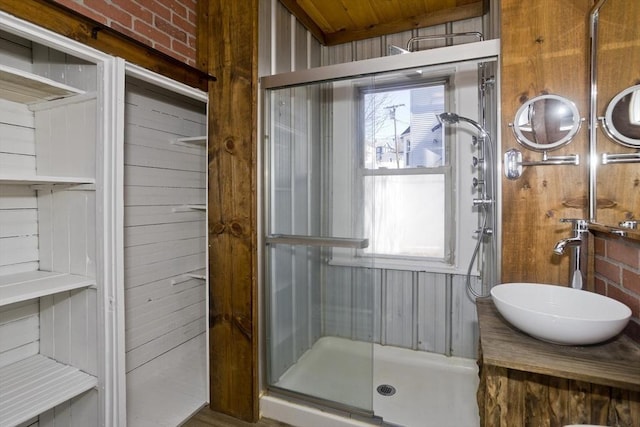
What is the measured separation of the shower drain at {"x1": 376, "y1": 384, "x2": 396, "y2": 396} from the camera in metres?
2.08

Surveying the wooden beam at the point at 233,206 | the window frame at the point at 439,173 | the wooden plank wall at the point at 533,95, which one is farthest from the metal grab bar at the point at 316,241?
the wooden plank wall at the point at 533,95

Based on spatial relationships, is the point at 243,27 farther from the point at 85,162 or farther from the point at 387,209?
the point at 387,209

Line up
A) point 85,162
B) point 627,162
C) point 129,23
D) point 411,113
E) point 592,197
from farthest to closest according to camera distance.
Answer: point 411,113
point 129,23
point 85,162
point 592,197
point 627,162

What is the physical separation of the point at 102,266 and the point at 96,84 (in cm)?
77

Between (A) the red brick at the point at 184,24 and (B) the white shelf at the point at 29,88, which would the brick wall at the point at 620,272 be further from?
(A) the red brick at the point at 184,24

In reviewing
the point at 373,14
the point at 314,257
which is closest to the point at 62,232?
the point at 314,257

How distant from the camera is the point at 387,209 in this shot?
2.53 meters

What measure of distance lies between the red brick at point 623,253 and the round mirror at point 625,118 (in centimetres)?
34

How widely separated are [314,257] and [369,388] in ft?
2.47

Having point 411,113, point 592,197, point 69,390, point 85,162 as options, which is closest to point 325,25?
point 411,113

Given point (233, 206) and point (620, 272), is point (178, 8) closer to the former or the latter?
point (233, 206)

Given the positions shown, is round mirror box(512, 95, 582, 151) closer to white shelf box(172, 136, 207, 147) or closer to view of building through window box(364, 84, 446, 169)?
view of building through window box(364, 84, 446, 169)

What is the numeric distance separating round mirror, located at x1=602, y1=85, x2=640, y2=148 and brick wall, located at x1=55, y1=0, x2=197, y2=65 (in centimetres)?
206

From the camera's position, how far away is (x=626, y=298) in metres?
1.15
